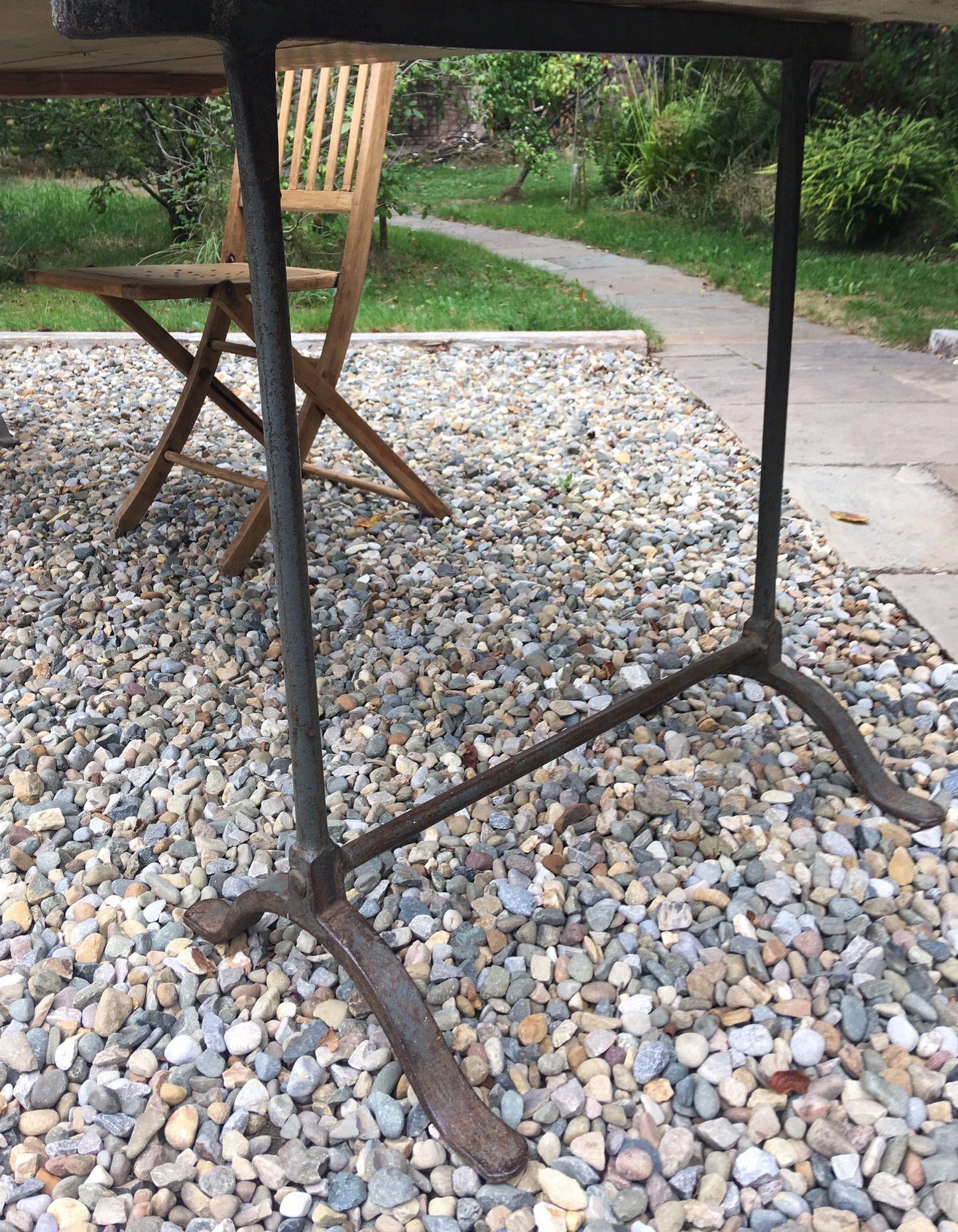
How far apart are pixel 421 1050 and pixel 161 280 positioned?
1802 mm

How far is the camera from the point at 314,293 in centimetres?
600

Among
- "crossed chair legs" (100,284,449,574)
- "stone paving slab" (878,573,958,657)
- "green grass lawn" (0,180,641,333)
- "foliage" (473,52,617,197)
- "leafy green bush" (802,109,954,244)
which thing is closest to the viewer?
"stone paving slab" (878,573,958,657)

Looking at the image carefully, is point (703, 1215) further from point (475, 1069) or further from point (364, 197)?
point (364, 197)

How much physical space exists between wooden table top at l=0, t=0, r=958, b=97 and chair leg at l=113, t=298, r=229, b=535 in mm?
664

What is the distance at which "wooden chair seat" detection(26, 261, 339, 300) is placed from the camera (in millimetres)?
2225

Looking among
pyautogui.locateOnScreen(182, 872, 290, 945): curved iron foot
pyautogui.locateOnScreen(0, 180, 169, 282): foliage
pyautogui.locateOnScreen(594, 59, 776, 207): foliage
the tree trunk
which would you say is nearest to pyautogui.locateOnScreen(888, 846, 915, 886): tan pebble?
pyautogui.locateOnScreen(182, 872, 290, 945): curved iron foot

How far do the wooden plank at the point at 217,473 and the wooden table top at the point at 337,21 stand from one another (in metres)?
0.86

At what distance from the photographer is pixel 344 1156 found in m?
1.08

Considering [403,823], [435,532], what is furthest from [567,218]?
[403,823]

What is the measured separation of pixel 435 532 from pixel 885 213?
5.35 m

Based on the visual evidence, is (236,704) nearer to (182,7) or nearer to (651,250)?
(182,7)

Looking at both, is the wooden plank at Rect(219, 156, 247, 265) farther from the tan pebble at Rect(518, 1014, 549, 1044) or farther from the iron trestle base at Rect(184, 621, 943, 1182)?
the tan pebble at Rect(518, 1014, 549, 1044)

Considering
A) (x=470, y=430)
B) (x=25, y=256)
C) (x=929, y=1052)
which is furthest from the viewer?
(x=25, y=256)

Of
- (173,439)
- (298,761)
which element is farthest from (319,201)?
(298,761)
